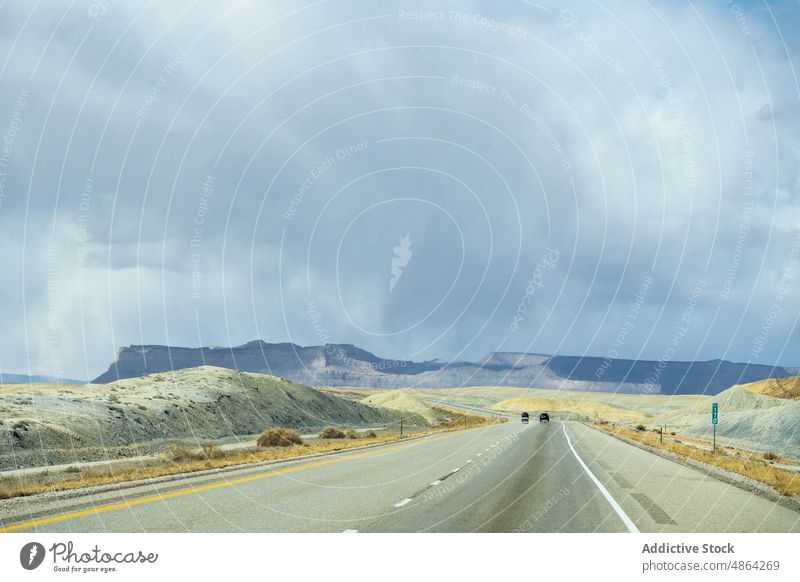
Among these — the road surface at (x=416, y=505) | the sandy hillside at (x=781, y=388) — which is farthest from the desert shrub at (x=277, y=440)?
the sandy hillside at (x=781, y=388)

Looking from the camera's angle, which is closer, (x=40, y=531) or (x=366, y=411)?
(x=40, y=531)

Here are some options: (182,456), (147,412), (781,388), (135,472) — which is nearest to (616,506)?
(135,472)

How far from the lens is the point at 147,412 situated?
55.6 m

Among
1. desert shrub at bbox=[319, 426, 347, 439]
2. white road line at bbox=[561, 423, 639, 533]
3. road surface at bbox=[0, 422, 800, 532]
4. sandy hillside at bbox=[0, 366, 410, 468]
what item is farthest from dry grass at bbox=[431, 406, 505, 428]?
road surface at bbox=[0, 422, 800, 532]

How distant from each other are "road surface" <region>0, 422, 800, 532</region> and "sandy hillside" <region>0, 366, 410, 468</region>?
22.3 metres

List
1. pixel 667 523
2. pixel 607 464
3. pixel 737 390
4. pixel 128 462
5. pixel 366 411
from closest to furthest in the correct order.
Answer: pixel 667 523, pixel 607 464, pixel 128 462, pixel 366 411, pixel 737 390

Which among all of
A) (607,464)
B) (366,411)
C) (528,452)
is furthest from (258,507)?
(366,411)

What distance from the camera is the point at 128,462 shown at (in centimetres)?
3403

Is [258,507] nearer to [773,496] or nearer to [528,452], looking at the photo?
[773,496]

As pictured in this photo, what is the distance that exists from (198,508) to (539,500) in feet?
21.2

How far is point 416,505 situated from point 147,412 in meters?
47.3

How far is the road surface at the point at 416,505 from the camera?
35.4 feet

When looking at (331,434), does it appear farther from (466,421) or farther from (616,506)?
(466,421)

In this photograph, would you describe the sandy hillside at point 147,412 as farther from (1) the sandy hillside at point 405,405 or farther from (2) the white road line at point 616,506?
(1) the sandy hillside at point 405,405
